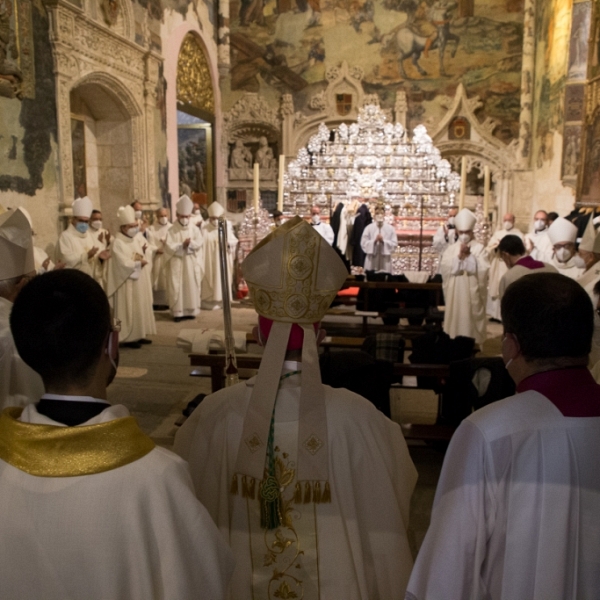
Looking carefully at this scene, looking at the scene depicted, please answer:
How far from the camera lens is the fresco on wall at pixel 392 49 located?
1956cm

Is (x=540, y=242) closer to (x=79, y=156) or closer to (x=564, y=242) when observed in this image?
(x=564, y=242)

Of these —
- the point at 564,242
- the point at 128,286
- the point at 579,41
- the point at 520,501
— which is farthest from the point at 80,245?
the point at 579,41

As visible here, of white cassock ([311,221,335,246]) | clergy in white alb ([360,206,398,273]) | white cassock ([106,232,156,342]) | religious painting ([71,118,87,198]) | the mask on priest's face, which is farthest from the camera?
clergy in white alb ([360,206,398,273])

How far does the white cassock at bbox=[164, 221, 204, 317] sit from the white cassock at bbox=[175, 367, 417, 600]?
869cm

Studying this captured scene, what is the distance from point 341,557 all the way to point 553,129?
16968 mm

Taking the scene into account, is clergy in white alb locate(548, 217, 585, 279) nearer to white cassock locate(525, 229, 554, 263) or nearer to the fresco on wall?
white cassock locate(525, 229, 554, 263)

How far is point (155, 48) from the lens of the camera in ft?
44.4

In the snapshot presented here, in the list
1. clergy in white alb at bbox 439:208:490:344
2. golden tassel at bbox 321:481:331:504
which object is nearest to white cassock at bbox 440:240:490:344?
clergy in white alb at bbox 439:208:490:344

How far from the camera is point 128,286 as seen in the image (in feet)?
29.5

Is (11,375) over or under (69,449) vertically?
under

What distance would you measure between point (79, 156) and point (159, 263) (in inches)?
103

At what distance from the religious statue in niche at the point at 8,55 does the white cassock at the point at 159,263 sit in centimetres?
369

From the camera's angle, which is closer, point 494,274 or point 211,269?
point 494,274

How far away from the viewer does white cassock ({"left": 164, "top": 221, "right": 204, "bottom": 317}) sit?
10727 mm
